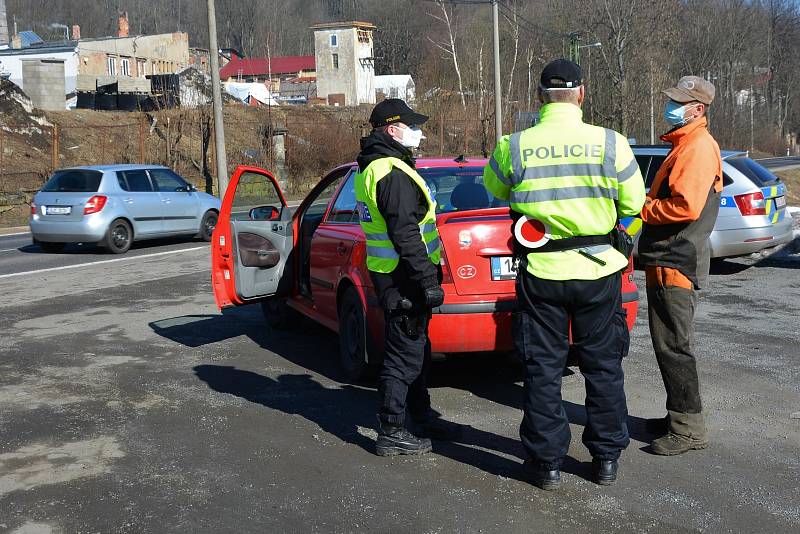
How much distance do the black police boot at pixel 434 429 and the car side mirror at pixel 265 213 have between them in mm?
3006

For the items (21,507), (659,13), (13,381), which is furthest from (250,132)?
(21,507)

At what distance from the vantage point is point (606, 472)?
4453mm

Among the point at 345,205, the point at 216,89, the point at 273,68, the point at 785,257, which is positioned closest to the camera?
the point at 345,205

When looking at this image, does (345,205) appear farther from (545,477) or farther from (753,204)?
(753,204)

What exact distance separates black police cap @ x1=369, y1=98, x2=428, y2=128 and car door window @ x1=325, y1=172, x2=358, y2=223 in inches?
74.7

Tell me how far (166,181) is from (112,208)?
1559mm

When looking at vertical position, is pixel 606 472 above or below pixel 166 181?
below

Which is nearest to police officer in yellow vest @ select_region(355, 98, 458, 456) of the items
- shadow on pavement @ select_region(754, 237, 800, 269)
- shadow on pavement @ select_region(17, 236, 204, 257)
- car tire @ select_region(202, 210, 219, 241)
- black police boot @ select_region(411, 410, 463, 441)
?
black police boot @ select_region(411, 410, 463, 441)

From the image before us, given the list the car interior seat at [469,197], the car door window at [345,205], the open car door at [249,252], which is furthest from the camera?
the open car door at [249,252]

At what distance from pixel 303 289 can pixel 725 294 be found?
4876mm

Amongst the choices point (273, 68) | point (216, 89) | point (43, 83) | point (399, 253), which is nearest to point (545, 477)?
point (399, 253)

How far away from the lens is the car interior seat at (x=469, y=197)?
20.7ft

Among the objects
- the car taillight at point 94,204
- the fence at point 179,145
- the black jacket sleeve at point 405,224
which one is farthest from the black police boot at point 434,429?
the fence at point 179,145

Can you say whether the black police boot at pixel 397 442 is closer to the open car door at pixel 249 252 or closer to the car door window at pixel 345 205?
the car door window at pixel 345 205
